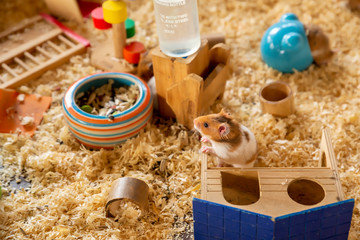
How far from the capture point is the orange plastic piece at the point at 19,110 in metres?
2.11

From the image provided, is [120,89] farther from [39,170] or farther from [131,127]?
[39,170]

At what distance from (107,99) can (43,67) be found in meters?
0.59

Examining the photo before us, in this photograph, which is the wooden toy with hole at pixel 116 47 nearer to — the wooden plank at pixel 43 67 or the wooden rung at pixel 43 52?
the wooden plank at pixel 43 67

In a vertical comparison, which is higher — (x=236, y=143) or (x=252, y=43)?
→ (x=236, y=143)

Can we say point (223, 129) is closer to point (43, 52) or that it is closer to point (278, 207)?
point (278, 207)

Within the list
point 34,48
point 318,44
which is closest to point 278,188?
point 318,44

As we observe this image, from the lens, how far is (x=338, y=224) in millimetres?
1395

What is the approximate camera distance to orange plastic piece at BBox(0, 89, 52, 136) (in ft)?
6.93

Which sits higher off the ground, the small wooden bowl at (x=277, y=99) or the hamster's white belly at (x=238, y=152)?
the hamster's white belly at (x=238, y=152)

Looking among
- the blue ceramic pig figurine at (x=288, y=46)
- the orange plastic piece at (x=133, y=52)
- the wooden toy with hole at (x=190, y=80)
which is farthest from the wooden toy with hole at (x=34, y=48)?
the blue ceramic pig figurine at (x=288, y=46)

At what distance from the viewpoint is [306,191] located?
5.32 ft

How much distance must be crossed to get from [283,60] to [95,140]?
3.79ft

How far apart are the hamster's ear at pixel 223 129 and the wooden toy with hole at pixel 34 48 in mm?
1351

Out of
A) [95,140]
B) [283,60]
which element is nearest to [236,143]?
[95,140]
